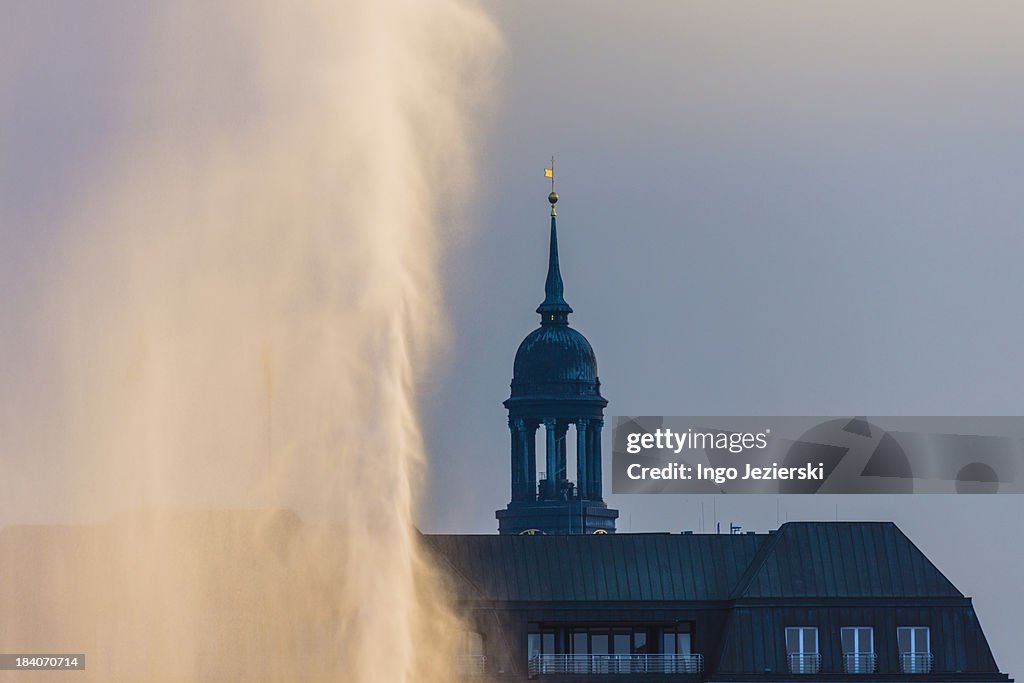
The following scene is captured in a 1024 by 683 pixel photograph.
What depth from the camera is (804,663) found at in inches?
6211

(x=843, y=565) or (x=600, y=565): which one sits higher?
(x=600, y=565)

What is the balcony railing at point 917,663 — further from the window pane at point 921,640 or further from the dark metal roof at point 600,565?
the dark metal roof at point 600,565

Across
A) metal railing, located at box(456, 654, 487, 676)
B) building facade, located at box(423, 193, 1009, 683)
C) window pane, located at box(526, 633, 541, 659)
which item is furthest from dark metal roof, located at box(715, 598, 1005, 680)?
metal railing, located at box(456, 654, 487, 676)

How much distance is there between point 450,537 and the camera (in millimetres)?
168375

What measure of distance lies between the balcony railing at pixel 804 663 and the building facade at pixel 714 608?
0.04 m

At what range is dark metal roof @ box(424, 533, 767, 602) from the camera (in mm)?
163375

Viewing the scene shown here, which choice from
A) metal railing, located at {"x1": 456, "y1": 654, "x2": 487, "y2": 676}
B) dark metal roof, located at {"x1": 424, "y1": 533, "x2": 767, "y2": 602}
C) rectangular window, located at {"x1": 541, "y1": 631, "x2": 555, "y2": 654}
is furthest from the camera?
dark metal roof, located at {"x1": 424, "y1": 533, "x2": 767, "y2": 602}

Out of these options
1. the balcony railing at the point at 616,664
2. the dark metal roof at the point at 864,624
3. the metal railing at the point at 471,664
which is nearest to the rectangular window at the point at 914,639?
the dark metal roof at the point at 864,624

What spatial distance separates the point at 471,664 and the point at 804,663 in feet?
48.8

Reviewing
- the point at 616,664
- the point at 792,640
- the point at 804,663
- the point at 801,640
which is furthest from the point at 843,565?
the point at 616,664

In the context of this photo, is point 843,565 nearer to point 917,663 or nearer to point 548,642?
point 917,663

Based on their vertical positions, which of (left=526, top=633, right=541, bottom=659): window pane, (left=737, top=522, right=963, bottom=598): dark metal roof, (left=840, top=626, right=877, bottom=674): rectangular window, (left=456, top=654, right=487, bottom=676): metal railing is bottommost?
(left=456, top=654, right=487, bottom=676): metal railing

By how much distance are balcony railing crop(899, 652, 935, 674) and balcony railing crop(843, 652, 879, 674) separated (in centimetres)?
119

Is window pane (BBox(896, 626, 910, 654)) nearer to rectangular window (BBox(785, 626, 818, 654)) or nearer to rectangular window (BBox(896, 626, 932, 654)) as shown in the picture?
rectangular window (BBox(896, 626, 932, 654))
